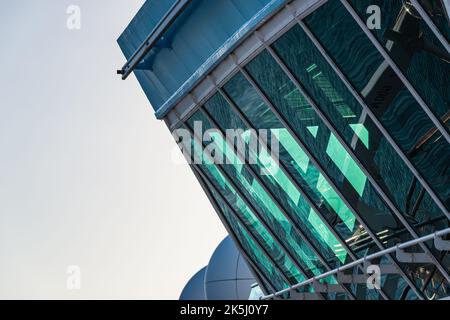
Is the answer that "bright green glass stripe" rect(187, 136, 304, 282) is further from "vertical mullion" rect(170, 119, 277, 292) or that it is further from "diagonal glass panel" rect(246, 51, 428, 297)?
"diagonal glass panel" rect(246, 51, 428, 297)

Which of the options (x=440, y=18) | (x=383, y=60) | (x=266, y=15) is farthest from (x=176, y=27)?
(x=440, y=18)

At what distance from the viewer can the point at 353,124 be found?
15961mm

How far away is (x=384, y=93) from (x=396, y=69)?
0.83m

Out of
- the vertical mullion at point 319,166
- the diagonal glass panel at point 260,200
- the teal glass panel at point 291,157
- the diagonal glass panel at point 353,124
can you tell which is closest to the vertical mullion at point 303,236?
the diagonal glass panel at point 260,200

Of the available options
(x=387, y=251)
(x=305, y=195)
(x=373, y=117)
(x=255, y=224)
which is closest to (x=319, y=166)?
(x=305, y=195)

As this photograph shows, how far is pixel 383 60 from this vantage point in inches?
570

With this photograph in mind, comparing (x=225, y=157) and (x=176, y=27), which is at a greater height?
(x=176, y=27)

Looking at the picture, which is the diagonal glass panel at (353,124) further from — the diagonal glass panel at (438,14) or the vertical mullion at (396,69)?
the diagonal glass panel at (438,14)

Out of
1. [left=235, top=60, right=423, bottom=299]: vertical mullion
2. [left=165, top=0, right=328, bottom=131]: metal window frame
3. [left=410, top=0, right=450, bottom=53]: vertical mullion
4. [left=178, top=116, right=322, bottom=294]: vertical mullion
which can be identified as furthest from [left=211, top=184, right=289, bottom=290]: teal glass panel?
[left=410, top=0, right=450, bottom=53]: vertical mullion

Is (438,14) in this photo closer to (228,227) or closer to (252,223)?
(252,223)

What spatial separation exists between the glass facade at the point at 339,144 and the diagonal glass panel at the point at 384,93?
2 centimetres
